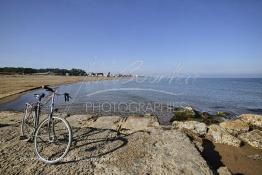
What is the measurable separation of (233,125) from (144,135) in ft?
27.7

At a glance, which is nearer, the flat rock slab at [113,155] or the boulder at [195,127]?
the flat rock slab at [113,155]

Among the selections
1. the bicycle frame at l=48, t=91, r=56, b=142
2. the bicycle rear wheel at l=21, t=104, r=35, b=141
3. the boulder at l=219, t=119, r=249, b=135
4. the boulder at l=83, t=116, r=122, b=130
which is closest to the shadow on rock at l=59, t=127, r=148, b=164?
the bicycle frame at l=48, t=91, r=56, b=142

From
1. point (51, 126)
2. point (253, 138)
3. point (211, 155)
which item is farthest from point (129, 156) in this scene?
point (253, 138)

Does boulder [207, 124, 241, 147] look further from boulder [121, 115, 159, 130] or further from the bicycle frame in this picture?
the bicycle frame

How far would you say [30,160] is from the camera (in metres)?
4.76

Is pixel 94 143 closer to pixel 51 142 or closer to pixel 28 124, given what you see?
pixel 51 142

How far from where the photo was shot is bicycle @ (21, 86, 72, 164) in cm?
465

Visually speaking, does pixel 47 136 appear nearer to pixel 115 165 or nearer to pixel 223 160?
pixel 115 165

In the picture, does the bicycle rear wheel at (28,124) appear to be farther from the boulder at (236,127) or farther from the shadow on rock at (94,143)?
the boulder at (236,127)

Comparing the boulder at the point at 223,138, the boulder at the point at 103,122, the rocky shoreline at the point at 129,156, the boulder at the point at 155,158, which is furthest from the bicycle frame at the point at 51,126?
the boulder at the point at 223,138

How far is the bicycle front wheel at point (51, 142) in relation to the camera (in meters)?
4.55

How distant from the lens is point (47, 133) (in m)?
5.12

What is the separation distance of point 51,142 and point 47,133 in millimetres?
260

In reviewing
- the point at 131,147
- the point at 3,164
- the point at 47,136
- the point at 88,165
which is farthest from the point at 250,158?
the point at 3,164
